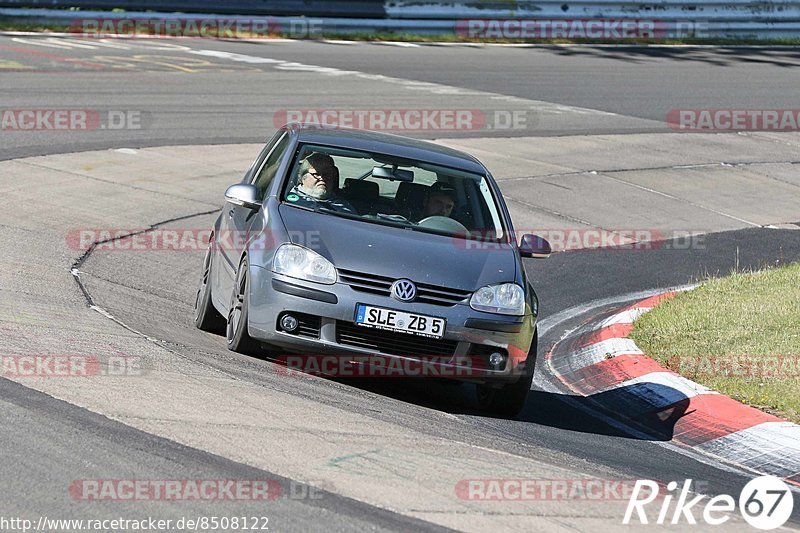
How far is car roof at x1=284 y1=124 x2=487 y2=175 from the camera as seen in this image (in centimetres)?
865

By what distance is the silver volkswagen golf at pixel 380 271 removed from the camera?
730 cm

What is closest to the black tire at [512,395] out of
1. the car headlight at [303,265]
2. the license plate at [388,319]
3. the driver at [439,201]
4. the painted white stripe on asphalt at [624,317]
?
the license plate at [388,319]

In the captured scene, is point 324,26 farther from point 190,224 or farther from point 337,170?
point 337,170

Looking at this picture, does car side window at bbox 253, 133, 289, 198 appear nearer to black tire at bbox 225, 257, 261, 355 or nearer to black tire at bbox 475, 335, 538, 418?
black tire at bbox 225, 257, 261, 355

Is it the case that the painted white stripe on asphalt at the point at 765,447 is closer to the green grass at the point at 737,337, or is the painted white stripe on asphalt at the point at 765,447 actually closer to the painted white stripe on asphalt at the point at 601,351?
the green grass at the point at 737,337

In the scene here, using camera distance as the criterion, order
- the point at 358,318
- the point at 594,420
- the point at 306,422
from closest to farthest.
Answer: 1. the point at 306,422
2. the point at 358,318
3. the point at 594,420

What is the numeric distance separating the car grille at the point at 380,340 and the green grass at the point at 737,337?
226 cm

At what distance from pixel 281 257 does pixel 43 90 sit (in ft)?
40.0

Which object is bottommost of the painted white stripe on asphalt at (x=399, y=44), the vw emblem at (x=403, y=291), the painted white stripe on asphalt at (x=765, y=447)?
the painted white stripe on asphalt at (x=765, y=447)

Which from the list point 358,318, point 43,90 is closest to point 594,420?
point 358,318

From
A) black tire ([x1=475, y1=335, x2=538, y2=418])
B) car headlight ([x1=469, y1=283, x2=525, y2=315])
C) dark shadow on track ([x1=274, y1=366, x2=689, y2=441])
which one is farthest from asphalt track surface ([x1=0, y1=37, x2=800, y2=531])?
car headlight ([x1=469, y1=283, x2=525, y2=315])

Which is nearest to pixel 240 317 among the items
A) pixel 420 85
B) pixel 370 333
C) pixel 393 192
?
pixel 370 333

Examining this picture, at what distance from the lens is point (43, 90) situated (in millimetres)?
18562

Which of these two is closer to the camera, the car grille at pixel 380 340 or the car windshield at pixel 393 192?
the car grille at pixel 380 340
